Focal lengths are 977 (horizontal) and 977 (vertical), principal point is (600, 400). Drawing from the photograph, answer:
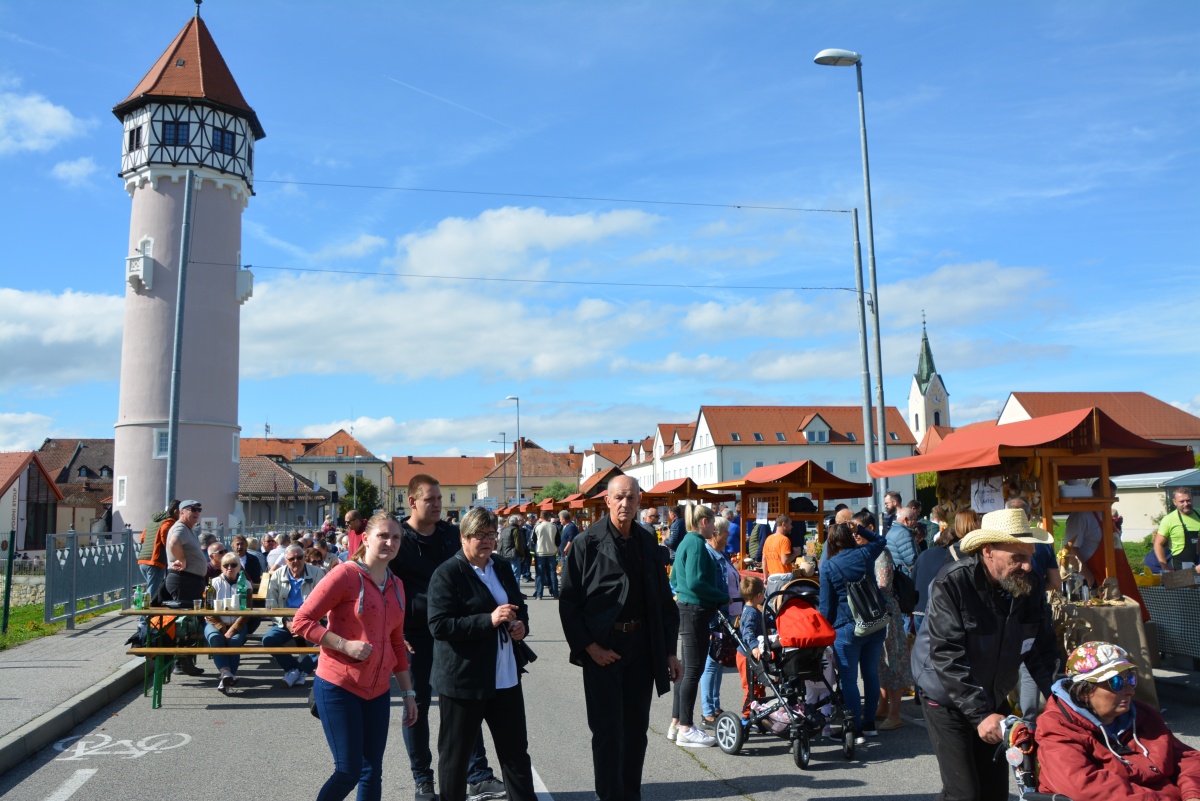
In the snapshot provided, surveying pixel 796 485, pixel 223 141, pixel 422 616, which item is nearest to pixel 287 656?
pixel 422 616

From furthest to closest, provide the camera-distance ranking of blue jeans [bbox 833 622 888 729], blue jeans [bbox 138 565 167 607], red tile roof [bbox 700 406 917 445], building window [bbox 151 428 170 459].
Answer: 1. red tile roof [bbox 700 406 917 445]
2. building window [bbox 151 428 170 459]
3. blue jeans [bbox 138 565 167 607]
4. blue jeans [bbox 833 622 888 729]

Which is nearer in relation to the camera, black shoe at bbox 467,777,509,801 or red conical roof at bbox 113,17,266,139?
black shoe at bbox 467,777,509,801

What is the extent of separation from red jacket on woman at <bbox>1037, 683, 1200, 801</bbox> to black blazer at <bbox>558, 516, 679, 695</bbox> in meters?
1.97

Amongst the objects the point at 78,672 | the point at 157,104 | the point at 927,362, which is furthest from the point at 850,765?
the point at 927,362

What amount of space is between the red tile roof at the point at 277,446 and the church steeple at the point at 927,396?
81976 millimetres

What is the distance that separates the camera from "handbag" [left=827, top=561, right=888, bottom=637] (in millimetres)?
7746

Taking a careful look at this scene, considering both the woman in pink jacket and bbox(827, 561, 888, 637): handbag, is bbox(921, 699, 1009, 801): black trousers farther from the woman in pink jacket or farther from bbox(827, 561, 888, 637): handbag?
bbox(827, 561, 888, 637): handbag

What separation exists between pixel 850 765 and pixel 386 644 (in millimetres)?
3808

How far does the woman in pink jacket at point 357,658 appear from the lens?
4.75m

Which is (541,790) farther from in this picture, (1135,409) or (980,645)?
(1135,409)

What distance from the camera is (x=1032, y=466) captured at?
32.1 feet

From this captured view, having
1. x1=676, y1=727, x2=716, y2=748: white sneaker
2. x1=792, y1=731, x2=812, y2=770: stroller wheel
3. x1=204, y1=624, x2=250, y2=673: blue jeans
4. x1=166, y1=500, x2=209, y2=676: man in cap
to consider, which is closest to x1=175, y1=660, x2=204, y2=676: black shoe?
x1=204, y1=624, x2=250, y2=673: blue jeans

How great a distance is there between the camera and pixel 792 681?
7371 mm

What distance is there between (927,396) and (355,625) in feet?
399
